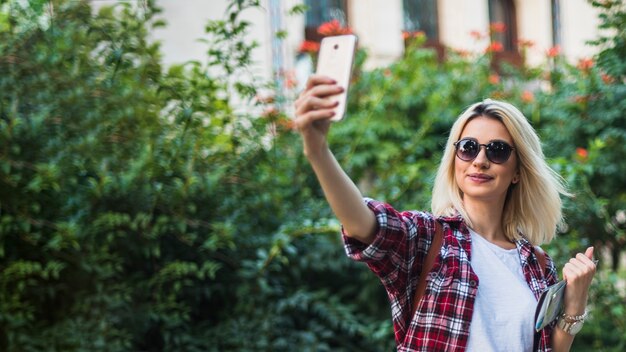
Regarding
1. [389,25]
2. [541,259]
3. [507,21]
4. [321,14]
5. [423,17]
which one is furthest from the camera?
[507,21]

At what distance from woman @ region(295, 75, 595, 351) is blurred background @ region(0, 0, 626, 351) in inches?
75.0

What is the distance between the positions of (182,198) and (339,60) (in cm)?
298

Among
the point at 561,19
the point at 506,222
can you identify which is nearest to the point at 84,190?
the point at 506,222

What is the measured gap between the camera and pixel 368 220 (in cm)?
223

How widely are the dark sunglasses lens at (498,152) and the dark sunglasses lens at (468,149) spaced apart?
4cm

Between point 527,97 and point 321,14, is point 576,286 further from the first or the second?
point 321,14

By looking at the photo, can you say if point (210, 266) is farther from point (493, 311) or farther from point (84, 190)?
point (493, 311)

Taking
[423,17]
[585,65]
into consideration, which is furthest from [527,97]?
[423,17]

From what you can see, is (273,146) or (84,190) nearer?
(84,190)

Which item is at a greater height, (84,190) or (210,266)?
(84,190)

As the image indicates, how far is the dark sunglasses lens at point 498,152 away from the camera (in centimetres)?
251

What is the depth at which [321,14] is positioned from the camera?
1030 centimetres

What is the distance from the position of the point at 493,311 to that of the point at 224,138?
3.12 meters

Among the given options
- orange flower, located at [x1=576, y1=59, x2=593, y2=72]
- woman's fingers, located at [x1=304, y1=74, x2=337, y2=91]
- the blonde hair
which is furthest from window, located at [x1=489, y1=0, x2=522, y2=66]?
woman's fingers, located at [x1=304, y1=74, x2=337, y2=91]
